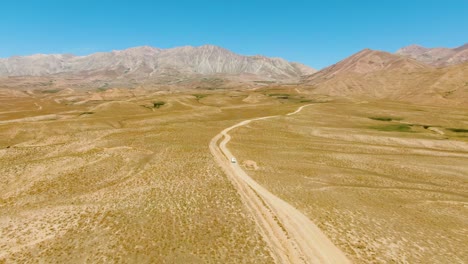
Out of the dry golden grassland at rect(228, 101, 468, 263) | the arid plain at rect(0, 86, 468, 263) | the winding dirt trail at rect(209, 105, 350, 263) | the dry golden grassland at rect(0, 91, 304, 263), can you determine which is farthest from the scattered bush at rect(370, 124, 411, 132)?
the winding dirt trail at rect(209, 105, 350, 263)

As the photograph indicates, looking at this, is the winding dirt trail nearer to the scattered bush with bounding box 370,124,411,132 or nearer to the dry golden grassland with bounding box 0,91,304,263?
the dry golden grassland with bounding box 0,91,304,263

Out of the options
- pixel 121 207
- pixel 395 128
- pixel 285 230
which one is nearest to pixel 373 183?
pixel 285 230

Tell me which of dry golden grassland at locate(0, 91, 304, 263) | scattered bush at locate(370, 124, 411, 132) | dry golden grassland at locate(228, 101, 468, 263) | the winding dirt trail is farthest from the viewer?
scattered bush at locate(370, 124, 411, 132)

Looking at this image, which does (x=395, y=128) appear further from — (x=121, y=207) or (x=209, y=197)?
(x=121, y=207)

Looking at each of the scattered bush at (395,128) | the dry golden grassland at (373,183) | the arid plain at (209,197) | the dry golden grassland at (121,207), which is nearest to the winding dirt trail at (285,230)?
the arid plain at (209,197)

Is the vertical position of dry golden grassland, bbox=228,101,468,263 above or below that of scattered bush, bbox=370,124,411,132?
below

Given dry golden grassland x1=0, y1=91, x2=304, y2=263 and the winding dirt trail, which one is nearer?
the winding dirt trail

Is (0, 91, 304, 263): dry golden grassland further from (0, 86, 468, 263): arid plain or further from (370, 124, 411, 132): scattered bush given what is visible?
(370, 124, 411, 132): scattered bush

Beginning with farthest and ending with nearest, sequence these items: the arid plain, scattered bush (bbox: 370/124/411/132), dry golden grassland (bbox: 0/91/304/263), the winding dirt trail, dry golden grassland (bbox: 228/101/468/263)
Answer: scattered bush (bbox: 370/124/411/132)
dry golden grassland (bbox: 228/101/468/263)
the arid plain
dry golden grassland (bbox: 0/91/304/263)
the winding dirt trail
